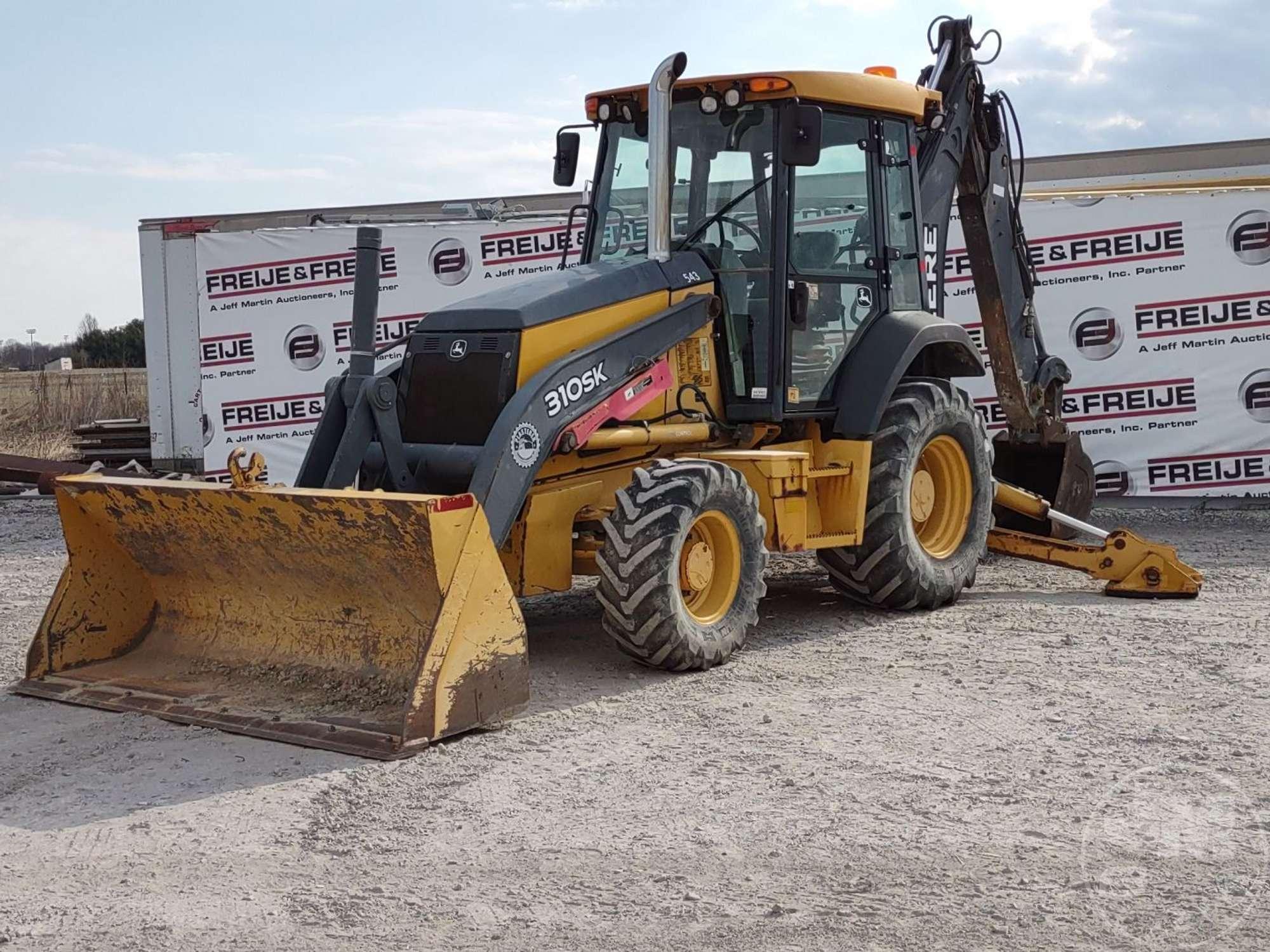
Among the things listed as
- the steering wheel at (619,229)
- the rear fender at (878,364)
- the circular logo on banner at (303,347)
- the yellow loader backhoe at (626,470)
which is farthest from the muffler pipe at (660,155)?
the circular logo on banner at (303,347)

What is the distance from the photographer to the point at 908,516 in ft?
24.7

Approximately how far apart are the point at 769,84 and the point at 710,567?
2.44 m

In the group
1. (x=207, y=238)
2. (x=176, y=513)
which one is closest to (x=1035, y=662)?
(x=176, y=513)

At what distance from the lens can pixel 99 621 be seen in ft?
21.1

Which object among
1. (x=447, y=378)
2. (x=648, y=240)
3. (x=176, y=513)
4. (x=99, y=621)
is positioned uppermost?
(x=648, y=240)

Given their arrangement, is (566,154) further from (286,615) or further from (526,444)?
(286,615)

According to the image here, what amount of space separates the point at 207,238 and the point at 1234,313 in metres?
9.47

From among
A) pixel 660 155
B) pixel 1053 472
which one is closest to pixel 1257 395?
pixel 1053 472

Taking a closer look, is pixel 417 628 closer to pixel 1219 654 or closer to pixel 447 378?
pixel 447 378

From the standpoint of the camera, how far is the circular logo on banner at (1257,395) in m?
11.7

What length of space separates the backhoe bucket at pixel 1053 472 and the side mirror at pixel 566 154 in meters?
3.76

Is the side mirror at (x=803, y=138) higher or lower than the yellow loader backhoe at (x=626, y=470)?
higher

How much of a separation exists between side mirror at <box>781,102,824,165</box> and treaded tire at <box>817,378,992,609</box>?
5.23ft

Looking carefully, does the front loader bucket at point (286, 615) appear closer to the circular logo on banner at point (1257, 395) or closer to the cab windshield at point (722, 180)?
the cab windshield at point (722, 180)
